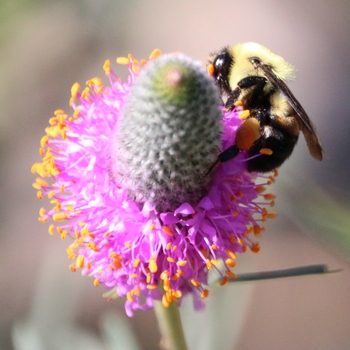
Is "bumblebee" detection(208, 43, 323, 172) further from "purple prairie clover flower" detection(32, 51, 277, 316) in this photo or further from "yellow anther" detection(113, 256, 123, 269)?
"yellow anther" detection(113, 256, 123, 269)

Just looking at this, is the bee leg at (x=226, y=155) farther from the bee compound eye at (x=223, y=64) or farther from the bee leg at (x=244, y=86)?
the bee compound eye at (x=223, y=64)

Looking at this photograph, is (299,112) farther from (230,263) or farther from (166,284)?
(166,284)

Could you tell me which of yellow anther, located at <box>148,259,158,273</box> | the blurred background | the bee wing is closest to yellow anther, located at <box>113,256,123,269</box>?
yellow anther, located at <box>148,259,158,273</box>

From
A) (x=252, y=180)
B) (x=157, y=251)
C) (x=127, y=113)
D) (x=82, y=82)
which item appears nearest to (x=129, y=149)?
(x=127, y=113)

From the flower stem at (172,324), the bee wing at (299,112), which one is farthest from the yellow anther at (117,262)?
the bee wing at (299,112)

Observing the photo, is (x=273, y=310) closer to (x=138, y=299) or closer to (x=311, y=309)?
(x=311, y=309)

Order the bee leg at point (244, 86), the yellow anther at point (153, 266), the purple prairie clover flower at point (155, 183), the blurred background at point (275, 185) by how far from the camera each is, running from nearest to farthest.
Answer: the purple prairie clover flower at point (155, 183), the yellow anther at point (153, 266), the bee leg at point (244, 86), the blurred background at point (275, 185)

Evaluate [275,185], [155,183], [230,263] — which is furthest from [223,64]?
[275,185]
